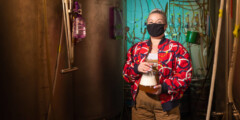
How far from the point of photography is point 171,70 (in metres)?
1.70

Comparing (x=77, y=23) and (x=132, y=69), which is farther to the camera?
(x=77, y=23)

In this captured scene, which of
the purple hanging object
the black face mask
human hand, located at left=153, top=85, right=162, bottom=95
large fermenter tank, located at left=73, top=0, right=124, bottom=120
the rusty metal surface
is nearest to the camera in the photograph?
the rusty metal surface

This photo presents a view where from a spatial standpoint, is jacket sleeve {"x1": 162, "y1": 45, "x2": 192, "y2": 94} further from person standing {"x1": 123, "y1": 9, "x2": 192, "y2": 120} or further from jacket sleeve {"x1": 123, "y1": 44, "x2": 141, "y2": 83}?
jacket sleeve {"x1": 123, "y1": 44, "x2": 141, "y2": 83}

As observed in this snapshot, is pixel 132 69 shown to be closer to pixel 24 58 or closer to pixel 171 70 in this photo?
pixel 171 70

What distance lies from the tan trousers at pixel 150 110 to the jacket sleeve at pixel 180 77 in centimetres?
16

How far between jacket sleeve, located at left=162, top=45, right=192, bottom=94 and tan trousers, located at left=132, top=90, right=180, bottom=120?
161mm

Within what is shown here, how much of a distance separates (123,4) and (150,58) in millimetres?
1427

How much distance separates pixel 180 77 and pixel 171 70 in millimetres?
117

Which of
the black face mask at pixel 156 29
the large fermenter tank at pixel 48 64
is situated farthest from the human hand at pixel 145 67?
the large fermenter tank at pixel 48 64

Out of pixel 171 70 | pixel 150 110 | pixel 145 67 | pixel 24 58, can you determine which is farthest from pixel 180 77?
pixel 24 58

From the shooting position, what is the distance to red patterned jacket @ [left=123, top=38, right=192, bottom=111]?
161 cm

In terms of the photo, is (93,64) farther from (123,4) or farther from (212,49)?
(212,49)

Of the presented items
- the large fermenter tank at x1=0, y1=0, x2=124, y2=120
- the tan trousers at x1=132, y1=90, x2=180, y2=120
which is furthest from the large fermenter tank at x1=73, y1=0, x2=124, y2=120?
the tan trousers at x1=132, y1=90, x2=180, y2=120

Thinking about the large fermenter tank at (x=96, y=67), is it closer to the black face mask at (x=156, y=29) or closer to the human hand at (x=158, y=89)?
the black face mask at (x=156, y=29)
